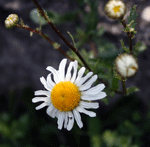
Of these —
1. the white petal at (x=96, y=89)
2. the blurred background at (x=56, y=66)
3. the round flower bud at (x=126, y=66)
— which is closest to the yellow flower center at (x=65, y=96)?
the white petal at (x=96, y=89)

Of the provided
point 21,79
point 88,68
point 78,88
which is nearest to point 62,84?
point 78,88

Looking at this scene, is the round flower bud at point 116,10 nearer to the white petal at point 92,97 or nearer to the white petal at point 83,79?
the white petal at point 83,79

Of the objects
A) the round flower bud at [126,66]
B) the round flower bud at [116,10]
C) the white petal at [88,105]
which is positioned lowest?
the white petal at [88,105]

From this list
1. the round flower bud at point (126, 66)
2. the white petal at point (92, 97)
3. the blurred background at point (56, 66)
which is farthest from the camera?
the blurred background at point (56, 66)

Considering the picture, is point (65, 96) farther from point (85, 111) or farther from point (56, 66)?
point (56, 66)

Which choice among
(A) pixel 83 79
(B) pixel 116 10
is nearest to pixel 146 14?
(B) pixel 116 10

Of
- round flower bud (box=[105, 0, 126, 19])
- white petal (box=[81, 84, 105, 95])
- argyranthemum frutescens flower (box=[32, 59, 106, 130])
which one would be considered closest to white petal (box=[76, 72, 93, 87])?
argyranthemum frutescens flower (box=[32, 59, 106, 130])

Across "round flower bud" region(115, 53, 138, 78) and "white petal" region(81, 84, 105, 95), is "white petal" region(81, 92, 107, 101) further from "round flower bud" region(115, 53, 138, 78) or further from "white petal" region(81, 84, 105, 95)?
"round flower bud" region(115, 53, 138, 78)

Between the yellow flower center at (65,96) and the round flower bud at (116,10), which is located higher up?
the round flower bud at (116,10)
